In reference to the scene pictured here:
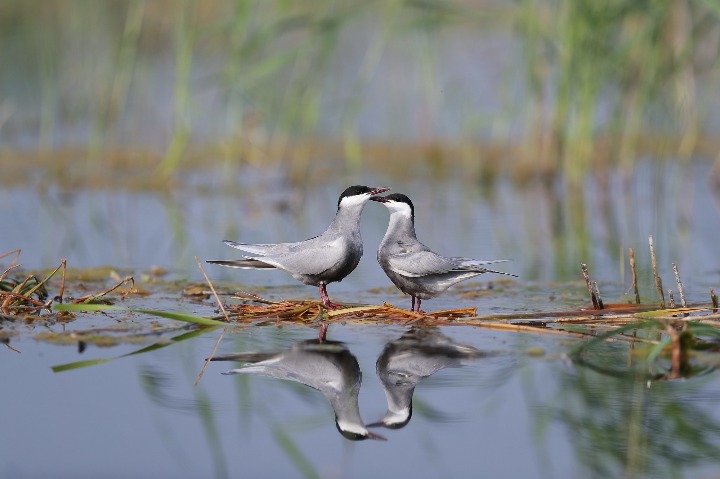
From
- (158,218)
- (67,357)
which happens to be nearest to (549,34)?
(158,218)

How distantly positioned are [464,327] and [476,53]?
12550mm

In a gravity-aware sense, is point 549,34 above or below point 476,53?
below

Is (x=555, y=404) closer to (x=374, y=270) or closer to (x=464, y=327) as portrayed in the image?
(x=464, y=327)

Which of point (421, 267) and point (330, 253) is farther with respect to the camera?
point (330, 253)

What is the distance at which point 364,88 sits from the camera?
1280 cm

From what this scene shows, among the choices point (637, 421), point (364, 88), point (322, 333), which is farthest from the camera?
point (364, 88)

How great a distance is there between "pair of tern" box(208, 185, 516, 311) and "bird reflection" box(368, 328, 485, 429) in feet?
1.24

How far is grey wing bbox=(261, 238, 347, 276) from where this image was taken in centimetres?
526

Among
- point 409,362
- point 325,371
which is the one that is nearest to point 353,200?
point 409,362

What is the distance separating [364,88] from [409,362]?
8803 millimetres

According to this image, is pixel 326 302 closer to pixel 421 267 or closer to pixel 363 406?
pixel 421 267

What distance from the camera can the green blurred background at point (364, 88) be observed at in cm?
935

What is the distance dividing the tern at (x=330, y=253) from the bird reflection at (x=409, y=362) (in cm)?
58

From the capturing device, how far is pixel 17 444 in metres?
3.30
